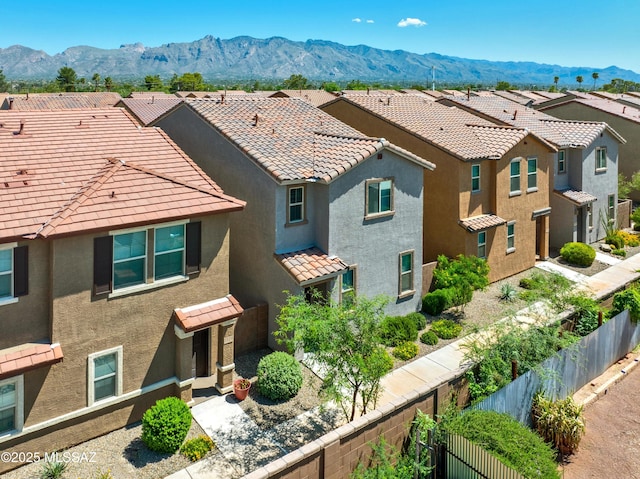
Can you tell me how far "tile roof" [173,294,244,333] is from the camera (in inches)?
549

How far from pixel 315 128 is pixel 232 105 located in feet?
13.1

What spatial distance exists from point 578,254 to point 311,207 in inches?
721

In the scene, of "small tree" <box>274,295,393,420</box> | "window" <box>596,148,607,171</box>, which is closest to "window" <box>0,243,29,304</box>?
"small tree" <box>274,295,393,420</box>

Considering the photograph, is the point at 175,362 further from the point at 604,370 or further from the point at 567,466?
the point at 604,370

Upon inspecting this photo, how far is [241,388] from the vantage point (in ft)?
48.7

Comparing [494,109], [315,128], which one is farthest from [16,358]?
[494,109]

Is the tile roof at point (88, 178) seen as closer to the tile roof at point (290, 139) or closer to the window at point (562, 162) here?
the tile roof at point (290, 139)

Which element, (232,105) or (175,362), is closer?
(175,362)

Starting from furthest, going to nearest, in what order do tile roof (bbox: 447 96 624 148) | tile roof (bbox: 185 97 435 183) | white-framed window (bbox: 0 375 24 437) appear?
1. tile roof (bbox: 447 96 624 148)
2. tile roof (bbox: 185 97 435 183)
3. white-framed window (bbox: 0 375 24 437)

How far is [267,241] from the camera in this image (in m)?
17.8

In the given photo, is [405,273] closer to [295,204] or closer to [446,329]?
[446,329]

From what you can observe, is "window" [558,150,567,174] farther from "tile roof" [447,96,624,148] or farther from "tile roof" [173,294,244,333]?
"tile roof" [173,294,244,333]

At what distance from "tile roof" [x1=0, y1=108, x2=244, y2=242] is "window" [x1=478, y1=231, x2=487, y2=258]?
46.4 feet

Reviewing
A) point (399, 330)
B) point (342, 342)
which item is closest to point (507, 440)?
point (342, 342)
